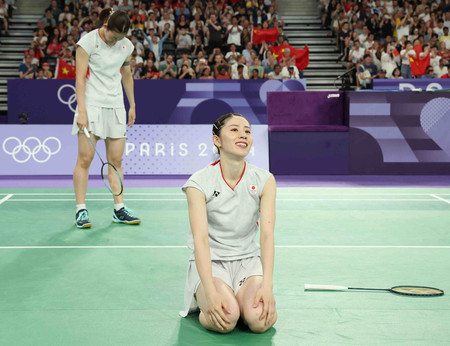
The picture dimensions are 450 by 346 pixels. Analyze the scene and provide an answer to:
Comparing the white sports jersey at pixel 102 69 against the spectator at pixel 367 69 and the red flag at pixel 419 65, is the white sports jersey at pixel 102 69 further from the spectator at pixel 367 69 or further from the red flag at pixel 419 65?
the red flag at pixel 419 65

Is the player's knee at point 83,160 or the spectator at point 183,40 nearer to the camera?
the player's knee at point 83,160

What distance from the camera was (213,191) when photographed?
3.21m

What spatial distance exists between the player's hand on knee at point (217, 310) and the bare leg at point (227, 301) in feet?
0.11

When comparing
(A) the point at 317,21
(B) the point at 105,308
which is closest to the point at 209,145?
(B) the point at 105,308

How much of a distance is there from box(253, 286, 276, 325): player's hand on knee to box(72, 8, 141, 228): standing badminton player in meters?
2.94

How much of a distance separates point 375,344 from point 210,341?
0.75 meters

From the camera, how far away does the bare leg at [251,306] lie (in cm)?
300

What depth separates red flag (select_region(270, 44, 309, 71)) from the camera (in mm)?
15242

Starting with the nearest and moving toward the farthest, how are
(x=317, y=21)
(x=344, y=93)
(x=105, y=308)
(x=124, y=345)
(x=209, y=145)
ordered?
(x=124, y=345)
(x=105, y=308)
(x=209, y=145)
(x=344, y=93)
(x=317, y=21)

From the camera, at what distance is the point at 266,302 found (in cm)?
297

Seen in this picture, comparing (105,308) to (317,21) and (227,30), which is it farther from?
(317,21)

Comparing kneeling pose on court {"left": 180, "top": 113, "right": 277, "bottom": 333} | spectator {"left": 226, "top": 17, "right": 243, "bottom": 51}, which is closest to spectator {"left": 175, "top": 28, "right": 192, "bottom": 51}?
spectator {"left": 226, "top": 17, "right": 243, "bottom": 51}

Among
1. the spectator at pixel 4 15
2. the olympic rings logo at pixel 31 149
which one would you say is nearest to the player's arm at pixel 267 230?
the olympic rings logo at pixel 31 149

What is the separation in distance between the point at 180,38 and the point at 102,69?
10476 mm
